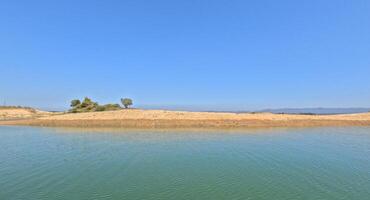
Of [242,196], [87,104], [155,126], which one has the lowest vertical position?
[242,196]

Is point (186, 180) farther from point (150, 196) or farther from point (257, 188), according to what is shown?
point (257, 188)

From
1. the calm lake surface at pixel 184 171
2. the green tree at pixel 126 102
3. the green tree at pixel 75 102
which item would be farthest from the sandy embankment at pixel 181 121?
the green tree at pixel 126 102

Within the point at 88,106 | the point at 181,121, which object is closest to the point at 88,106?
the point at 88,106

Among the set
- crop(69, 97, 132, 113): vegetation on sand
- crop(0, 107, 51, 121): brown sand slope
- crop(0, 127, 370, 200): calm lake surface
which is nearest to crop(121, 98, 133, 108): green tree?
crop(69, 97, 132, 113): vegetation on sand

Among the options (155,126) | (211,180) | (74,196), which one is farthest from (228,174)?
(155,126)

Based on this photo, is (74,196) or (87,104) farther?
(87,104)

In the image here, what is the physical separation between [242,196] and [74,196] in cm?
906

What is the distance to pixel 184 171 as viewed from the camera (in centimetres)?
1698

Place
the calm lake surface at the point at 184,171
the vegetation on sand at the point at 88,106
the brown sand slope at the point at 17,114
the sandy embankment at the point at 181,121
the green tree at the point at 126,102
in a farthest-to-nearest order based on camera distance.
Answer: the green tree at the point at 126,102, the brown sand slope at the point at 17,114, the vegetation on sand at the point at 88,106, the sandy embankment at the point at 181,121, the calm lake surface at the point at 184,171

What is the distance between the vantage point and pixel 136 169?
687 inches

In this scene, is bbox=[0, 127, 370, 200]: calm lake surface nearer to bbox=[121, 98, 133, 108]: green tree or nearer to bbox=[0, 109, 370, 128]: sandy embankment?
bbox=[0, 109, 370, 128]: sandy embankment

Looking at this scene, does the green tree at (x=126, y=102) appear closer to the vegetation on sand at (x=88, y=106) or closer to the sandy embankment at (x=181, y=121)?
the vegetation on sand at (x=88, y=106)

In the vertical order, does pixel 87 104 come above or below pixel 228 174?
above

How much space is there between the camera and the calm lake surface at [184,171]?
13.1 m
